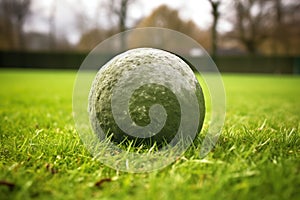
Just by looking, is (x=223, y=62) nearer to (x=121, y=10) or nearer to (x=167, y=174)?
(x=121, y=10)

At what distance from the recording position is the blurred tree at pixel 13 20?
39.3m

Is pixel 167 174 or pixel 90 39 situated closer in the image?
pixel 167 174

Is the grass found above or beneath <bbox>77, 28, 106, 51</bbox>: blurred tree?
beneath

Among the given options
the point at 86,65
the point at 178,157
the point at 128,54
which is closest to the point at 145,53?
the point at 128,54

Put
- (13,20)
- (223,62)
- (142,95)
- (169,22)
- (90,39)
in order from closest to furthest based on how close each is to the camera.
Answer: (142,95), (169,22), (223,62), (13,20), (90,39)

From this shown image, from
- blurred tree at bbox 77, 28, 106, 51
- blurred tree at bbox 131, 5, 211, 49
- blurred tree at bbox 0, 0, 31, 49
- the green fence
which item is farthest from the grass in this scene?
blurred tree at bbox 0, 0, 31, 49

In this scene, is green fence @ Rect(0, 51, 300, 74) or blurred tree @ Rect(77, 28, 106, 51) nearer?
green fence @ Rect(0, 51, 300, 74)

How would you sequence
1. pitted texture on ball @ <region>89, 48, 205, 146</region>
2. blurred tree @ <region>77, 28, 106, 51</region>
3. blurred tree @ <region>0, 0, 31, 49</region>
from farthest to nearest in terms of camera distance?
blurred tree @ <region>77, 28, 106, 51</region>, blurred tree @ <region>0, 0, 31, 49</region>, pitted texture on ball @ <region>89, 48, 205, 146</region>

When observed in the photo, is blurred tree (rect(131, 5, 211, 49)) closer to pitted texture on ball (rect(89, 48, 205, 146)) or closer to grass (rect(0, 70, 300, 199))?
pitted texture on ball (rect(89, 48, 205, 146))

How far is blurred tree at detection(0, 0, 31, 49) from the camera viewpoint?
39.3 meters

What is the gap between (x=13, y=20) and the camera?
39.9m

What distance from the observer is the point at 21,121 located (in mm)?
4086

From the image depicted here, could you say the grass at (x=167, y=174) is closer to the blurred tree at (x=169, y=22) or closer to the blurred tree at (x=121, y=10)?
the blurred tree at (x=169, y=22)

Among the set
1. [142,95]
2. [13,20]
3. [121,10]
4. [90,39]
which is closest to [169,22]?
[121,10]
